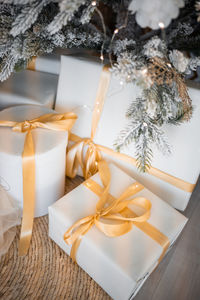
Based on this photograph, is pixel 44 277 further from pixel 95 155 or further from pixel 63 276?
pixel 95 155

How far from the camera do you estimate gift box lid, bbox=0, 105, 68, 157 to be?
80 centimetres

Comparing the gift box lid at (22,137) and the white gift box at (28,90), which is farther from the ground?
the white gift box at (28,90)

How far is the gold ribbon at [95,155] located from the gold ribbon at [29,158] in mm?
100

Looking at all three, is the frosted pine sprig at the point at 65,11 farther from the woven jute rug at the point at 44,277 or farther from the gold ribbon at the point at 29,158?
the woven jute rug at the point at 44,277

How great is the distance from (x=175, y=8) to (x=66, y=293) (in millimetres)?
733

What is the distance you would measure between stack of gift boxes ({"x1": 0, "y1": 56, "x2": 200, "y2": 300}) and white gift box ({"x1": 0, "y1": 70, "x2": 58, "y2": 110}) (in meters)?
0.01

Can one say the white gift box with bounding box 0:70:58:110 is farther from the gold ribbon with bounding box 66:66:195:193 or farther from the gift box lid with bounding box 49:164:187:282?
the gift box lid with bounding box 49:164:187:282

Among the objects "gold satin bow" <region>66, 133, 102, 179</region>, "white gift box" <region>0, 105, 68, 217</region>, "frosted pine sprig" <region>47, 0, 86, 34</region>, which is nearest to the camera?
"frosted pine sprig" <region>47, 0, 86, 34</region>

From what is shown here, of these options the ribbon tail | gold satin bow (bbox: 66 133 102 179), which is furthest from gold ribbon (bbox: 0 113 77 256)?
gold satin bow (bbox: 66 133 102 179)

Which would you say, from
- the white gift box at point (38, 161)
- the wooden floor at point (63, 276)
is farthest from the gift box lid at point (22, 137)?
the wooden floor at point (63, 276)

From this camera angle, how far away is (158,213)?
815mm

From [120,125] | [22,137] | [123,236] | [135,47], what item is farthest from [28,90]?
[123,236]

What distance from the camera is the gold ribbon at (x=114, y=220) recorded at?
2.40 ft

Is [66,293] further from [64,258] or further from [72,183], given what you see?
[72,183]
